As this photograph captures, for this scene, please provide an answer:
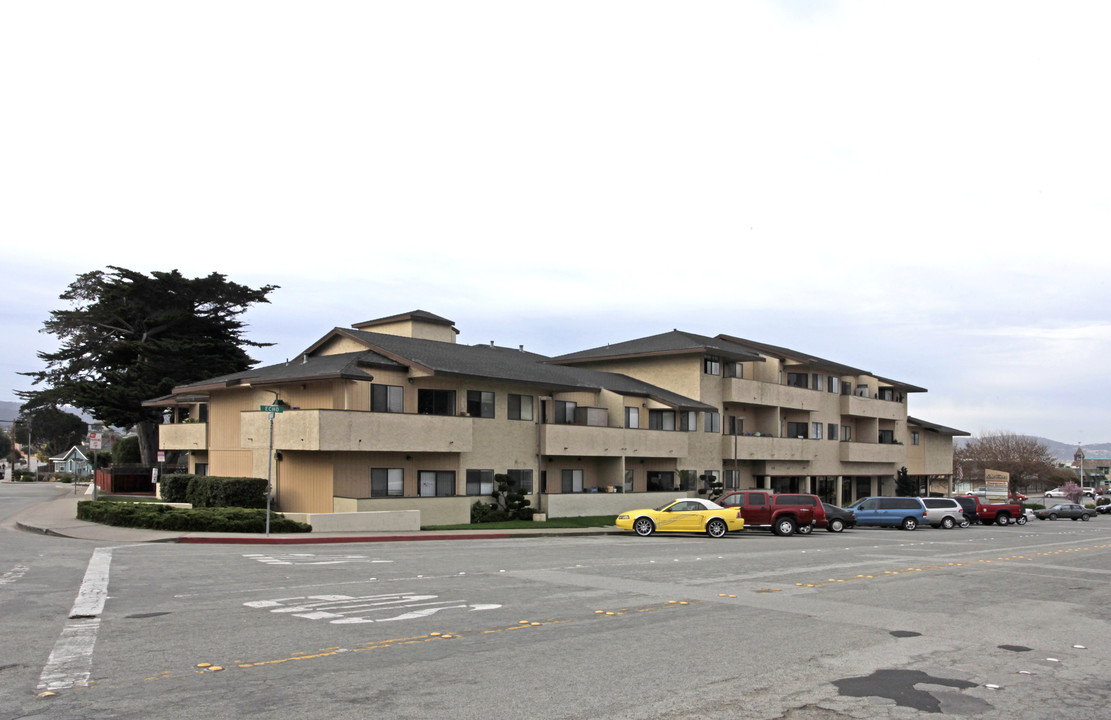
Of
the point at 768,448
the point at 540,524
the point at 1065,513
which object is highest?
the point at 768,448

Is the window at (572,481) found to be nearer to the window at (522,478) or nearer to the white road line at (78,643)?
the window at (522,478)

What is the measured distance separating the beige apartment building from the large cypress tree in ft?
12.7

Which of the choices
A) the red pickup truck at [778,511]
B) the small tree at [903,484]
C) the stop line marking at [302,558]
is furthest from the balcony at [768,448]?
the stop line marking at [302,558]

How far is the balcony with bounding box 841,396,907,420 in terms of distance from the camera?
70.0 metres

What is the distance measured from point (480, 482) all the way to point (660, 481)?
14.2 meters

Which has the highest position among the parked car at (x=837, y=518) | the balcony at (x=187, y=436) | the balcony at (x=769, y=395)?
the balcony at (x=769, y=395)

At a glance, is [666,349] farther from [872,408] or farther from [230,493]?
[230,493]

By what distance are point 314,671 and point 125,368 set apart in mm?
58948

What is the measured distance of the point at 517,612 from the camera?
13.5 m

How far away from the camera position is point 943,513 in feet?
157

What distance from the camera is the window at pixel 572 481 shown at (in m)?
45.4

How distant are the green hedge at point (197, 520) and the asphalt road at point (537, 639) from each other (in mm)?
7983

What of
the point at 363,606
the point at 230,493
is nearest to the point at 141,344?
the point at 230,493

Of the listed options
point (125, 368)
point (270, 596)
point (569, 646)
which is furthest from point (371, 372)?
point (125, 368)
